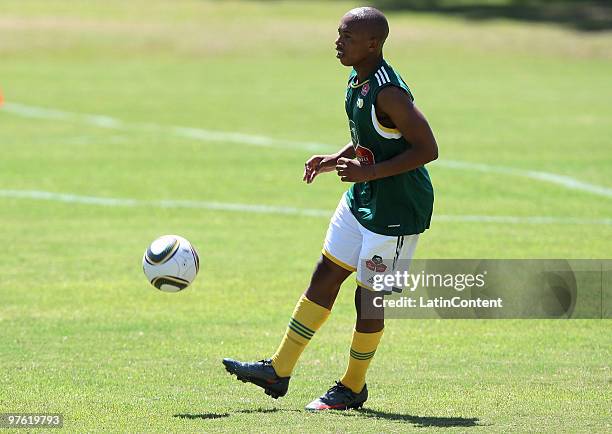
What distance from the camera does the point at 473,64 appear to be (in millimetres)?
41781

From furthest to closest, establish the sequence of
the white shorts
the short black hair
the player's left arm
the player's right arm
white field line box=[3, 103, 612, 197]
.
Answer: white field line box=[3, 103, 612, 197] < the player's right arm < the white shorts < the short black hair < the player's left arm

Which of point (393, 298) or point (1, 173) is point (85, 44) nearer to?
point (1, 173)

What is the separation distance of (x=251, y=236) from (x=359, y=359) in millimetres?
6694

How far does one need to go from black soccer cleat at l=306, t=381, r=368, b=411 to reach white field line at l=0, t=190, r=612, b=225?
7857 mm

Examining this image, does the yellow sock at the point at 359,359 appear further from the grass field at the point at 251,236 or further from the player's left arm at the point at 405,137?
the player's left arm at the point at 405,137

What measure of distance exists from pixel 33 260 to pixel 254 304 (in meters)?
3.14

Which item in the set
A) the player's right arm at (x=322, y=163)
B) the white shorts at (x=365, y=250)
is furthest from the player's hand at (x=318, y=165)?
the white shorts at (x=365, y=250)

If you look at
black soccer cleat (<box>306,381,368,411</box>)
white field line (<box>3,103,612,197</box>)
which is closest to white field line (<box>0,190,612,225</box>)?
white field line (<box>3,103,612,197</box>)

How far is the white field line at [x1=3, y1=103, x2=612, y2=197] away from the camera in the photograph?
722 inches

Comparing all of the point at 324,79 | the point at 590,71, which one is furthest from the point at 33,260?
the point at 590,71

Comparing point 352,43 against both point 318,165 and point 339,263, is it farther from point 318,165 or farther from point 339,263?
point 339,263

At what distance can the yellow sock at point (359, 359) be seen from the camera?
7.81m

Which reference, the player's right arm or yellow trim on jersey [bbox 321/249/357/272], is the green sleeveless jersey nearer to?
yellow trim on jersey [bbox 321/249/357/272]

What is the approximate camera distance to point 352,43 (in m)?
7.49
